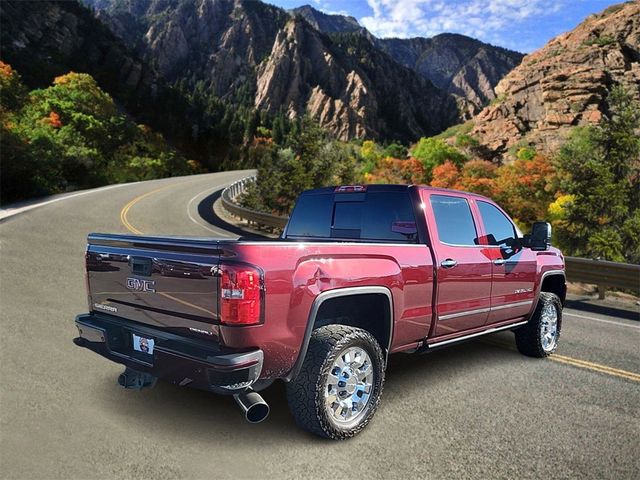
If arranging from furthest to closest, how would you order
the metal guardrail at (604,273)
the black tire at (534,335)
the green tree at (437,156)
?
the green tree at (437,156), the metal guardrail at (604,273), the black tire at (534,335)

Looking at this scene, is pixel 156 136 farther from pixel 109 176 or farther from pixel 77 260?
pixel 77 260

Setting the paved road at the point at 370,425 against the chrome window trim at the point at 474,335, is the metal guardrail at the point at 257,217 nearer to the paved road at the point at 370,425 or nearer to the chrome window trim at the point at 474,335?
the paved road at the point at 370,425

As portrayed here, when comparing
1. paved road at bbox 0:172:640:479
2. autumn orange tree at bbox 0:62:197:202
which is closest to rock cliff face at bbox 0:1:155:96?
autumn orange tree at bbox 0:62:197:202

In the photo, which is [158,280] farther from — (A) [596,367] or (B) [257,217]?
(B) [257,217]

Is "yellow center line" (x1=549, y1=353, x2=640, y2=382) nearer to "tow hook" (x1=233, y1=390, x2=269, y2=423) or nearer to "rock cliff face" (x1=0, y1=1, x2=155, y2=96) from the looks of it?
"tow hook" (x1=233, y1=390, x2=269, y2=423)

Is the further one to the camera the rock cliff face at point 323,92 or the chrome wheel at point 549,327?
the rock cliff face at point 323,92

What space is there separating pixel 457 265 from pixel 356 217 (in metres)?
1.07

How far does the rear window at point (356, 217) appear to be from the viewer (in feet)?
13.9

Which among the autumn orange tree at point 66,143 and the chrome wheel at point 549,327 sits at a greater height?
the autumn orange tree at point 66,143

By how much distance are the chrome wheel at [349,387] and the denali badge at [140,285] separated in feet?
4.63

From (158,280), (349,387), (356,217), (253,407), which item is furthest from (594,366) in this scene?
(158,280)

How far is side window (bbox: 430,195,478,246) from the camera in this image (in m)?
4.32

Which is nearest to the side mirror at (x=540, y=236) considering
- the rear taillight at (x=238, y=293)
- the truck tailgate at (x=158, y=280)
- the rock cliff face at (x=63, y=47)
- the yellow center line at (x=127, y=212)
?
the rear taillight at (x=238, y=293)

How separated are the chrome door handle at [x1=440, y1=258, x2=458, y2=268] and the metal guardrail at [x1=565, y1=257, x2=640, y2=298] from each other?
619 centimetres
